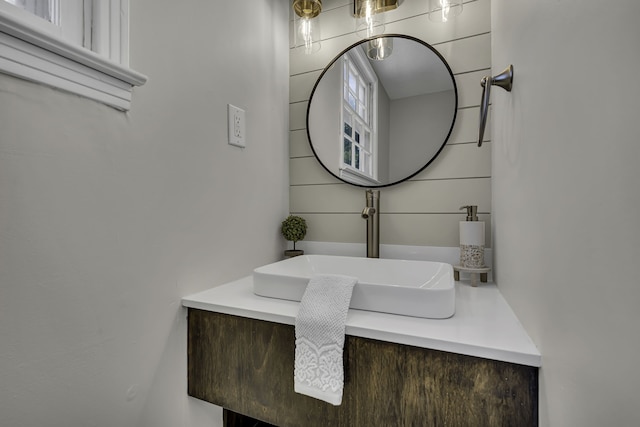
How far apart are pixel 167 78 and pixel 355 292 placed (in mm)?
767

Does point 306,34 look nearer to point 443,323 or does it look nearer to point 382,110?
point 382,110

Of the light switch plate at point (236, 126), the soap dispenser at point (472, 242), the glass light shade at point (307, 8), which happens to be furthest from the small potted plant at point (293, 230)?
the glass light shade at point (307, 8)

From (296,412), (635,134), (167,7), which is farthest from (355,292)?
(167,7)

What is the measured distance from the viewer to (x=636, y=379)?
0.27 metres

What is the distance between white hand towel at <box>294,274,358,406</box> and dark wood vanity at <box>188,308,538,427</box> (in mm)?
39

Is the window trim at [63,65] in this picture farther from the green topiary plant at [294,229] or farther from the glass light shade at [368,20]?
the glass light shade at [368,20]

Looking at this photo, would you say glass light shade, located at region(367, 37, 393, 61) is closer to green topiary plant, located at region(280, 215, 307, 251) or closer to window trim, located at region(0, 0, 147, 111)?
green topiary plant, located at region(280, 215, 307, 251)

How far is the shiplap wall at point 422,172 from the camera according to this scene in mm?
1143

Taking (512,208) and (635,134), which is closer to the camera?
(635,134)

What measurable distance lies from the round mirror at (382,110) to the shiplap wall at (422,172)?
41mm

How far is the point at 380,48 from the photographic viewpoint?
4.20 feet

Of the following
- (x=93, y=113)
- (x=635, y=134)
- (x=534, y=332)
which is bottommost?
(x=534, y=332)

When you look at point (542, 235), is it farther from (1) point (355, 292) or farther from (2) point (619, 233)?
(1) point (355, 292)

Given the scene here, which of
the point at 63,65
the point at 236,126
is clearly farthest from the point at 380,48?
the point at 63,65
